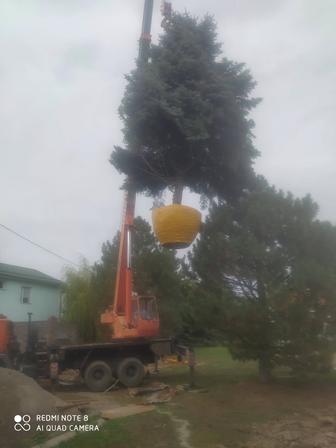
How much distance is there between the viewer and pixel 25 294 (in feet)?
94.0

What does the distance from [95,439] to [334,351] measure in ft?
22.5

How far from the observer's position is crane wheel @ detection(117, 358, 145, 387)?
1546 cm

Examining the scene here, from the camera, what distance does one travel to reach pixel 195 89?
1030 cm

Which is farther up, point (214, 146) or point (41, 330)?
point (214, 146)

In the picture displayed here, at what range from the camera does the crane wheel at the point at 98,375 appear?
15.3 m

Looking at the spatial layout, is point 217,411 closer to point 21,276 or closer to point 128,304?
point 128,304

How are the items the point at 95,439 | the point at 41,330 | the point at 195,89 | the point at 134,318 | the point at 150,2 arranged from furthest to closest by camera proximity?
the point at 41,330
the point at 134,318
the point at 150,2
the point at 195,89
the point at 95,439

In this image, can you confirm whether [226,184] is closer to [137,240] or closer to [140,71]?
[140,71]

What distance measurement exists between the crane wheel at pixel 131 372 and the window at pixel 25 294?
47.8ft

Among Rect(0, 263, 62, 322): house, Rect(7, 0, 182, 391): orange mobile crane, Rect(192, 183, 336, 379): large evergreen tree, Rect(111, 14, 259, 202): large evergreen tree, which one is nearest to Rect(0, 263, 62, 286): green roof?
Rect(0, 263, 62, 322): house

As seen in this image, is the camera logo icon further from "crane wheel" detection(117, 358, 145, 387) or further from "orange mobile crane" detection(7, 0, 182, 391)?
"crane wheel" detection(117, 358, 145, 387)

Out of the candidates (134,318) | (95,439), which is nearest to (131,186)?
(134,318)

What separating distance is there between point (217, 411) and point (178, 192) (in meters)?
5.06

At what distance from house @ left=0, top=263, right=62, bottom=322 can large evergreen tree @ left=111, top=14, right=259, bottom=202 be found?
17.9 meters
